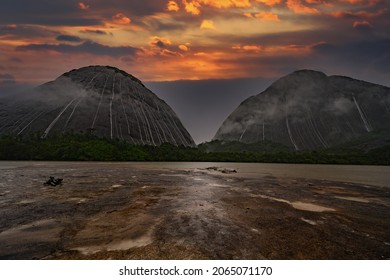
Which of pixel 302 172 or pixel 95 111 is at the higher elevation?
pixel 95 111

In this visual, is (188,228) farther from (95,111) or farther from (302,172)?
(95,111)

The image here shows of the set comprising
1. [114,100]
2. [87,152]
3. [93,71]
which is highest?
[93,71]

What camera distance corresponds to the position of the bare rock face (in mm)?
110438

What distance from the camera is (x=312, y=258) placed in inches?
309

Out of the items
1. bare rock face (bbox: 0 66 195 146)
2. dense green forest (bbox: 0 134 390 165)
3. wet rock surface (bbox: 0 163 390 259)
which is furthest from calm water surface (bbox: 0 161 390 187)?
→ bare rock face (bbox: 0 66 195 146)

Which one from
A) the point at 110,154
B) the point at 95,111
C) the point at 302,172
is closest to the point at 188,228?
the point at 302,172

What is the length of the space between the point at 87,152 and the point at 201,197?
69.8m

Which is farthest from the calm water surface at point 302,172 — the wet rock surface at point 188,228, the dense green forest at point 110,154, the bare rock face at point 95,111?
the bare rock face at point 95,111

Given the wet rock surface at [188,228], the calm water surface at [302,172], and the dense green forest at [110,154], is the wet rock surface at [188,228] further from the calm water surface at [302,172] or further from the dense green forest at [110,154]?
the dense green forest at [110,154]

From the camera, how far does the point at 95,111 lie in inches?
4717

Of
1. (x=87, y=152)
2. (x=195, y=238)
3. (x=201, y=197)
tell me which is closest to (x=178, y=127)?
(x=87, y=152)

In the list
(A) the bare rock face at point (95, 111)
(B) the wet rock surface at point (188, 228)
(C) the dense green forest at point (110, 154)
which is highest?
(A) the bare rock face at point (95, 111)

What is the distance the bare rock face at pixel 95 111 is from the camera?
11044 centimetres

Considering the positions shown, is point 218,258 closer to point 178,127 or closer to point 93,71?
point 178,127
